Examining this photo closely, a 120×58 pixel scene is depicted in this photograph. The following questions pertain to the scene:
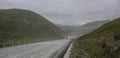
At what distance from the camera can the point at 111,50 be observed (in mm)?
36625

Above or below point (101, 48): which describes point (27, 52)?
below

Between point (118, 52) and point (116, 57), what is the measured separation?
4181 mm

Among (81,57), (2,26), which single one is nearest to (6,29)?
(2,26)

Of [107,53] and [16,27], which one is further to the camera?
[16,27]

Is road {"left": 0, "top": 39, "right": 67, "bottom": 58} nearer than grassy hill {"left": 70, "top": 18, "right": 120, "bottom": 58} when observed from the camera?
No

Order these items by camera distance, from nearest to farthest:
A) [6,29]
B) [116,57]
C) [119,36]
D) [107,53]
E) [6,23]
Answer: [116,57]
[107,53]
[119,36]
[6,29]
[6,23]

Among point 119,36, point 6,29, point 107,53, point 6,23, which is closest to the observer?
point 107,53

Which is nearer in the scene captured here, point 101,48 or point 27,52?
point 101,48

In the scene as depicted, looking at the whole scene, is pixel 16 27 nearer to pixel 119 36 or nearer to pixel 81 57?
pixel 119 36

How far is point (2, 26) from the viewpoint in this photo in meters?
184

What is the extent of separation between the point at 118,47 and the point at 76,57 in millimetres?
5110

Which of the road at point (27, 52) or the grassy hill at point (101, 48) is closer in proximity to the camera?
the grassy hill at point (101, 48)

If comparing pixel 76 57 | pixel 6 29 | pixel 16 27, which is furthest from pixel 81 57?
pixel 16 27

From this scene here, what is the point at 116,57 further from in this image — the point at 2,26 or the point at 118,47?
the point at 2,26
